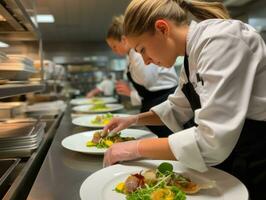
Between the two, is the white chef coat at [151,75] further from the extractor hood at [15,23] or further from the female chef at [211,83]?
the female chef at [211,83]

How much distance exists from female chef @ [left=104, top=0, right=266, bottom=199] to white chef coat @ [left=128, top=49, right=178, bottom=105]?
3.75 ft

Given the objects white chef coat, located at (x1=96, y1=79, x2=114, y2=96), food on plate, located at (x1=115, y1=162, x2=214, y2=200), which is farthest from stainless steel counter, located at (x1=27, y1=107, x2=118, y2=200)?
white chef coat, located at (x1=96, y1=79, x2=114, y2=96)

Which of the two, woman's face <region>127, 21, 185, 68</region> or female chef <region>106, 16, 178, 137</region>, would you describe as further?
female chef <region>106, 16, 178, 137</region>

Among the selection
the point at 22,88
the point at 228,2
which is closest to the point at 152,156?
the point at 22,88

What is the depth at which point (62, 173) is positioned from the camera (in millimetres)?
1033

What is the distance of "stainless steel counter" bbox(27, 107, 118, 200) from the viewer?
33.7 inches

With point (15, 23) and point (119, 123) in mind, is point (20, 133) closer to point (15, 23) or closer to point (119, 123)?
point (119, 123)

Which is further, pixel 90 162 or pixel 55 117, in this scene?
pixel 55 117

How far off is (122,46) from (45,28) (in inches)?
207

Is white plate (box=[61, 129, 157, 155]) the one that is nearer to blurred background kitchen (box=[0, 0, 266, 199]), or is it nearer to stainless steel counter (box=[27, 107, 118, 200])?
stainless steel counter (box=[27, 107, 118, 200])

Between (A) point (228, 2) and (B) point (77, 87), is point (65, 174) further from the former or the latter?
→ (B) point (77, 87)

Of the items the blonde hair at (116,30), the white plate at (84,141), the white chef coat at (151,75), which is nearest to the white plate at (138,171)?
the white plate at (84,141)

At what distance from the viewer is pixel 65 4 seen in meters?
5.05

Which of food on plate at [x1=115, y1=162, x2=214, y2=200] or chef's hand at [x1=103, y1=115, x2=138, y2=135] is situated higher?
chef's hand at [x1=103, y1=115, x2=138, y2=135]
